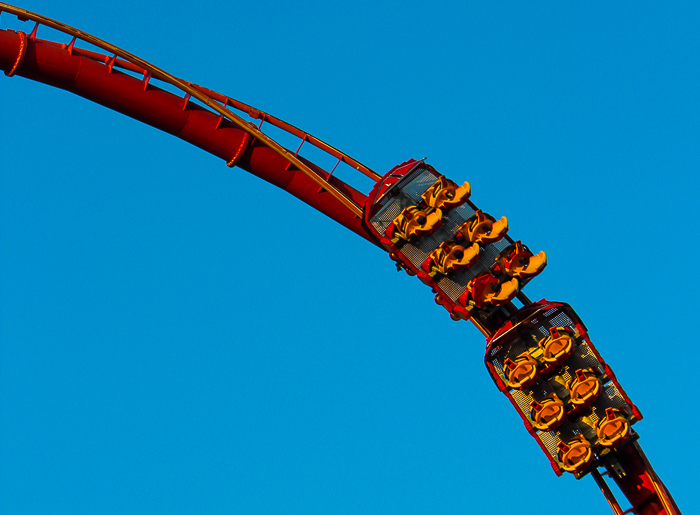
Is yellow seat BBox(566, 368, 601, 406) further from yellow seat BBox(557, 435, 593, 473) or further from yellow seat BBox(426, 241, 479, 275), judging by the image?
yellow seat BBox(426, 241, 479, 275)

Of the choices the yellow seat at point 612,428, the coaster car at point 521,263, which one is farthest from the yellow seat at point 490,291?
the yellow seat at point 612,428

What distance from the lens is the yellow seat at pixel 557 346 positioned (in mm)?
28984

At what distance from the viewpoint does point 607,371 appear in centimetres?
2931

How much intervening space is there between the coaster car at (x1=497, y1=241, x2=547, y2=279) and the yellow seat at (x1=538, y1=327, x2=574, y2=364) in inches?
69.3

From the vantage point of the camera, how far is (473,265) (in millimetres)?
30031

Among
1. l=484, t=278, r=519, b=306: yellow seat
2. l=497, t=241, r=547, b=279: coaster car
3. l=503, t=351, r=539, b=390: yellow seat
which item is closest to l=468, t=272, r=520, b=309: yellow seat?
l=484, t=278, r=519, b=306: yellow seat

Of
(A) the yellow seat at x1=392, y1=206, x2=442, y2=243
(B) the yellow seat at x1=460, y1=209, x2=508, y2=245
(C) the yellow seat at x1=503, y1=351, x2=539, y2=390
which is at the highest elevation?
(A) the yellow seat at x1=392, y1=206, x2=442, y2=243

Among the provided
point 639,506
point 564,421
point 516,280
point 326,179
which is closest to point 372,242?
point 326,179

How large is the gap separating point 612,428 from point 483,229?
21.3 ft

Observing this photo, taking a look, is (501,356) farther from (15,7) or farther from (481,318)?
(15,7)

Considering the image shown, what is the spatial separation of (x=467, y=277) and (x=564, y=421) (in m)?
4.80

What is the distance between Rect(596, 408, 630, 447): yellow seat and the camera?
93.9 ft

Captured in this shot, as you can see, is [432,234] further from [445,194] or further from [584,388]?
[584,388]

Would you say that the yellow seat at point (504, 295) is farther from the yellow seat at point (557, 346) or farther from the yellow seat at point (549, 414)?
the yellow seat at point (549, 414)
